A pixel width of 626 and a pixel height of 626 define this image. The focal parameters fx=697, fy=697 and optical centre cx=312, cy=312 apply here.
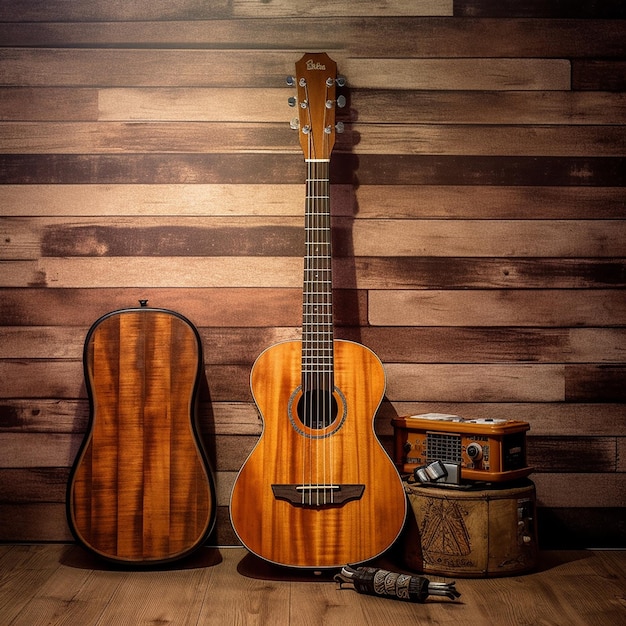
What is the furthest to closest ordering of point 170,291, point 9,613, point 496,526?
point 170,291
point 496,526
point 9,613

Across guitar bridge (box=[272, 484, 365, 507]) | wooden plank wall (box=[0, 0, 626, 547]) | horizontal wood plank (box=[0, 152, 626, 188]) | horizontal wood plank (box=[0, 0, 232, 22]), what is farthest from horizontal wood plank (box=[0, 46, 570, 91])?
guitar bridge (box=[272, 484, 365, 507])

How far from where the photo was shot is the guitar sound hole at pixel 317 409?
221cm

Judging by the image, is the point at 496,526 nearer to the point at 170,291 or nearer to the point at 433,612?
the point at 433,612

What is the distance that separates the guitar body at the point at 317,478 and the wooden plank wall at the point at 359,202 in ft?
0.99

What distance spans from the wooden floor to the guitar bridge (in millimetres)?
236

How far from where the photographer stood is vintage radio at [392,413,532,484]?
214cm

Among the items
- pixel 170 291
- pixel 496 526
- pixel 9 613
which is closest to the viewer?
pixel 9 613

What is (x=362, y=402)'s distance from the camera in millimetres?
2215

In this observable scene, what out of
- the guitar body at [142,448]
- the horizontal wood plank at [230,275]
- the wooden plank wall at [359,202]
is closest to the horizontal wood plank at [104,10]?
the wooden plank wall at [359,202]

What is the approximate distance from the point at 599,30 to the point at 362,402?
1618 mm

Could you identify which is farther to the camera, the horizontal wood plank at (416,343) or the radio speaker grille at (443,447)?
the horizontal wood plank at (416,343)

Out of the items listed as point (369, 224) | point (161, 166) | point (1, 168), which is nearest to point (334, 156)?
point (369, 224)

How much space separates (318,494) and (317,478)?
5 cm

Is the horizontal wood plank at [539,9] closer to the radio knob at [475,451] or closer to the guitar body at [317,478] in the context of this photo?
the guitar body at [317,478]
